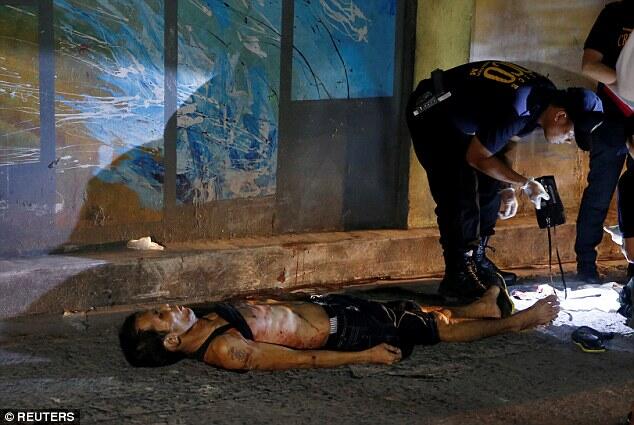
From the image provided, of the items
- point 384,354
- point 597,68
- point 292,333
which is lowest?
point 384,354

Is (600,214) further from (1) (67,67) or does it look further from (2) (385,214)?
(1) (67,67)

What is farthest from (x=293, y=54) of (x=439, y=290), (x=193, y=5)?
(x=439, y=290)

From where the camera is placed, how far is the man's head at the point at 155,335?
480 cm

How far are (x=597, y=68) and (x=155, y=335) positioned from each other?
3.38m

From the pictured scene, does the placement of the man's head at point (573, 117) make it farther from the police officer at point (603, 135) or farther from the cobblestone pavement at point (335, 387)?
the cobblestone pavement at point (335, 387)

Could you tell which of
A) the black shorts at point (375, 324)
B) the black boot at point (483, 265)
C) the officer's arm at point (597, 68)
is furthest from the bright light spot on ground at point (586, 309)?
the officer's arm at point (597, 68)

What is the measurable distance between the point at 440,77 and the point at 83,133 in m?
2.26

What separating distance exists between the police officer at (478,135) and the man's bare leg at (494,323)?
57 centimetres

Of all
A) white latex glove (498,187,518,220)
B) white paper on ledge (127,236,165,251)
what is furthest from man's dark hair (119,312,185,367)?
white latex glove (498,187,518,220)

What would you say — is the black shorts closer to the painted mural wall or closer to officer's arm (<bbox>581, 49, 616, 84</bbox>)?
the painted mural wall

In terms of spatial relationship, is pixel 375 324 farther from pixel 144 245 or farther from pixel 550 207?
pixel 144 245

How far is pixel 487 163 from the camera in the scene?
591 centimetres

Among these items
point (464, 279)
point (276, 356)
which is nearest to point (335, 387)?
point (276, 356)

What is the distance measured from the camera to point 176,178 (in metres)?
6.73
